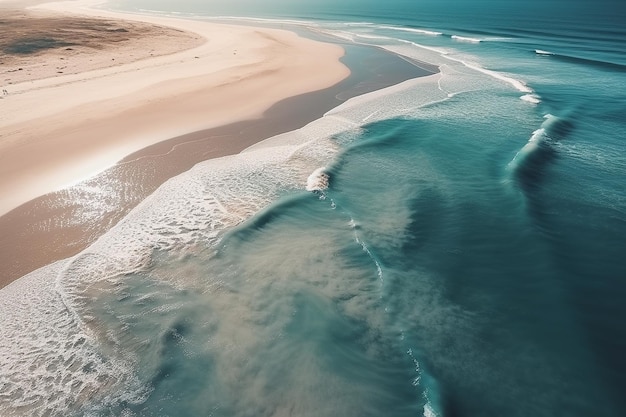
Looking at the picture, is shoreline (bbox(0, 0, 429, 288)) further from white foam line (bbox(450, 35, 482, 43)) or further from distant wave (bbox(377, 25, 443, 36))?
distant wave (bbox(377, 25, 443, 36))

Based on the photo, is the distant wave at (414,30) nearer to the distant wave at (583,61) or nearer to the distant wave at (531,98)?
the distant wave at (583,61)

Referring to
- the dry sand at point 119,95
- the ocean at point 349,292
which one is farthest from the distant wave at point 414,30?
the ocean at point 349,292

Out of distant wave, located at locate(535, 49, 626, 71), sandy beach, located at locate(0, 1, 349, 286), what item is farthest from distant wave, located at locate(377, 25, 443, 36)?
sandy beach, located at locate(0, 1, 349, 286)

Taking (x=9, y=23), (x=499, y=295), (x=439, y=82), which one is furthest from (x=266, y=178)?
(x=9, y=23)

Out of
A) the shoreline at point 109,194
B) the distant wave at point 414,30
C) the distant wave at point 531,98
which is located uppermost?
the distant wave at point 414,30

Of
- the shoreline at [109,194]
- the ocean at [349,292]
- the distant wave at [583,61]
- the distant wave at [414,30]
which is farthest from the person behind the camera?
the distant wave at [414,30]

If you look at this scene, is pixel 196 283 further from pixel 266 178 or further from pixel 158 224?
pixel 266 178

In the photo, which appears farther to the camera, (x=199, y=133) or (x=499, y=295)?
(x=199, y=133)
